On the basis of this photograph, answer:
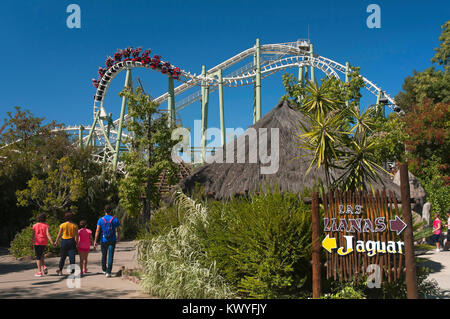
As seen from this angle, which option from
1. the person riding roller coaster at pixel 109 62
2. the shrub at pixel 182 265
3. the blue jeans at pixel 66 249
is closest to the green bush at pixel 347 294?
the shrub at pixel 182 265

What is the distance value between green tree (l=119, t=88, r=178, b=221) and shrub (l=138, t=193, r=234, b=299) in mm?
4896

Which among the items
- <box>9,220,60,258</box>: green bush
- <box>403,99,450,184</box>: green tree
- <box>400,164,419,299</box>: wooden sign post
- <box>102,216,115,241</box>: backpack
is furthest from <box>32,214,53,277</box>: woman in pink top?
<box>403,99,450,184</box>: green tree

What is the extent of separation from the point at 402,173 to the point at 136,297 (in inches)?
184

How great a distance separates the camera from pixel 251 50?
98.4 feet

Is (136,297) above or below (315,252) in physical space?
below

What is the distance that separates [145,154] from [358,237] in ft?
31.3

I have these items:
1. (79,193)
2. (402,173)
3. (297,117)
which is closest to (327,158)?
(402,173)

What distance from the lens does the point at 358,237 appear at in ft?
18.1

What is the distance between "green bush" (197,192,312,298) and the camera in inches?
232

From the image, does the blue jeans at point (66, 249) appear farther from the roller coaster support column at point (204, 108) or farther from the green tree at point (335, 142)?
the roller coaster support column at point (204, 108)

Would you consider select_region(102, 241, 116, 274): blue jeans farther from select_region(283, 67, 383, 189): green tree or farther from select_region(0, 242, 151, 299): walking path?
select_region(283, 67, 383, 189): green tree

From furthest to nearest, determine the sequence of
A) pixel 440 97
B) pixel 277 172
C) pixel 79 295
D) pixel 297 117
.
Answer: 1. pixel 440 97
2. pixel 297 117
3. pixel 277 172
4. pixel 79 295

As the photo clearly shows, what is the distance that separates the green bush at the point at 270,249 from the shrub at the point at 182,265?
31 cm

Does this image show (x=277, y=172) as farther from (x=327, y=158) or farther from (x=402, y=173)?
(x=402, y=173)
